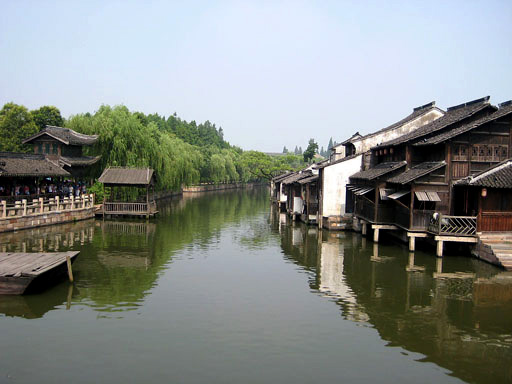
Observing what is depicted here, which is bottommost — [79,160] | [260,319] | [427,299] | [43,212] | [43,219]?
[260,319]

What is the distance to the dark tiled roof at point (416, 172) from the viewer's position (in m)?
20.6

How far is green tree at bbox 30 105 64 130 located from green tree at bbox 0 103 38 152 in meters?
2.14

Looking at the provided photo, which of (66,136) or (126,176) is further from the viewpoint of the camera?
(66,136)

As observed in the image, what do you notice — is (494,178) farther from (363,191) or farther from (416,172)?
(363,191)

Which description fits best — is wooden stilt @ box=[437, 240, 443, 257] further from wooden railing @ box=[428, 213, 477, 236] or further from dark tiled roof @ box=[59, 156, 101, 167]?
dark tiled roof @ box=[59, 156, 101, 167]

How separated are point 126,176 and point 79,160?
4.76 metres

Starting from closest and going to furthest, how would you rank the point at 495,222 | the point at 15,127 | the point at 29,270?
the point at 29,270 → the point at 495,222 → the point at 15,127

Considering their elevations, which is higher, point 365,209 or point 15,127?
point 15,127

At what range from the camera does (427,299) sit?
1454cm

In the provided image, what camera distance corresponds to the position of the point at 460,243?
70.5ft

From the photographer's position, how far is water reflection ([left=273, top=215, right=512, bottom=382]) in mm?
10430

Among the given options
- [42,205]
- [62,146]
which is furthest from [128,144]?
[42,205]

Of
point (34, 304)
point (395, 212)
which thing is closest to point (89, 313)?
point (34, 304)

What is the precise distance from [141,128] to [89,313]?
31.1 meters
